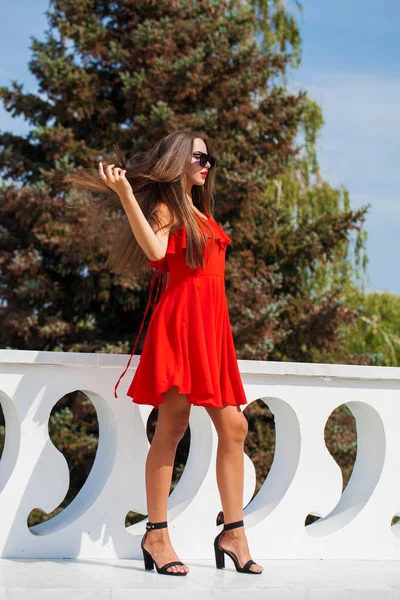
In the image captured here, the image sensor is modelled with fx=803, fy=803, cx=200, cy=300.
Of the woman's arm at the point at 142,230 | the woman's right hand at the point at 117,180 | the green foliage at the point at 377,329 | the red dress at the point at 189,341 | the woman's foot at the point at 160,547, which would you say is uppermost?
the green foliage at the point at 377,329

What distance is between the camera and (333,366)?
153 inches

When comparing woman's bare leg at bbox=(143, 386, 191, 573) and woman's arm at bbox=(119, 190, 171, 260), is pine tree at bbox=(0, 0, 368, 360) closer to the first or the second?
woman's bare leg at bbox=(143, 386, 191, 573)

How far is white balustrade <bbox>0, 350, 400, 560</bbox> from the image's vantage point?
11.5 feet

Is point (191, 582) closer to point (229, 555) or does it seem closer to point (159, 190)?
point (229, 555)

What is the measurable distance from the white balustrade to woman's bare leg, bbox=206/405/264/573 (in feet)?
1.15

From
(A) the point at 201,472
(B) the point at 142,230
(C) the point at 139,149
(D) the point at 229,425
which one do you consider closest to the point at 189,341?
(D) the point at 229,425

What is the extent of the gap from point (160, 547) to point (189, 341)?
0.85 metres

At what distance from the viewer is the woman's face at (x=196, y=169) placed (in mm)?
3438

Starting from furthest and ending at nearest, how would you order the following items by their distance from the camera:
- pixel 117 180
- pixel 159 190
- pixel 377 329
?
pixel 377 329 → pixel 159 190 → pixel 117 180

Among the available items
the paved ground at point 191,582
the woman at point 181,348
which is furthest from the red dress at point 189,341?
the paved ground at point 191,582

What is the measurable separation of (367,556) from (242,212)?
8485 mm

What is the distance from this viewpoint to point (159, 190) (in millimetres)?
3430

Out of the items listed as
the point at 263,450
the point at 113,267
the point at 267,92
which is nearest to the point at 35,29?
the point at 267,92

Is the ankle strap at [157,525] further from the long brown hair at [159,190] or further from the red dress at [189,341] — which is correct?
the long brown hair at [159,190]
